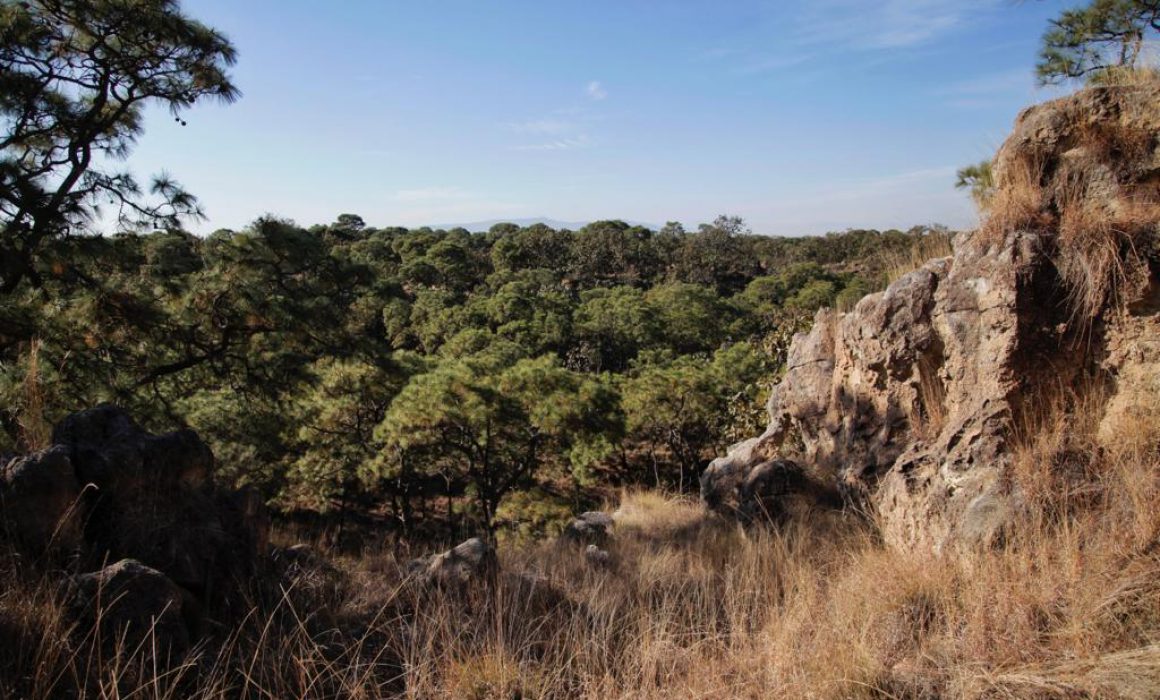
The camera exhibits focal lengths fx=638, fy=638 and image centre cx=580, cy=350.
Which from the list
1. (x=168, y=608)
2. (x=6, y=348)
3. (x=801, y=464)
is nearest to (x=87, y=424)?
(x=168, y=608)

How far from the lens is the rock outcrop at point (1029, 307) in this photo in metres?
3.62

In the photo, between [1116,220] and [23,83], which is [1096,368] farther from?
[23,83]

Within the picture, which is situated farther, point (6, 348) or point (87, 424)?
point (6, 348)

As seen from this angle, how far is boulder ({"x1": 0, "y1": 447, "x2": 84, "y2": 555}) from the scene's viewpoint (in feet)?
8.84

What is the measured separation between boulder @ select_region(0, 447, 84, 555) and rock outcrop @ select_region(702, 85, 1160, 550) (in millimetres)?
4186

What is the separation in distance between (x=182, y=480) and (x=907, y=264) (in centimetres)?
580

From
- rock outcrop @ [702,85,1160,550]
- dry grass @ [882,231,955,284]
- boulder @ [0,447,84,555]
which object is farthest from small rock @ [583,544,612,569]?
dry grass @ [882,231,955,284]

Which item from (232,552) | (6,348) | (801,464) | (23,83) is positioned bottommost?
(801,464)

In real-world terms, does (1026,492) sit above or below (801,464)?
above

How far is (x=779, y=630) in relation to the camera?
2740 millimetres

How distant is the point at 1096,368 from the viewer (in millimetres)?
3764

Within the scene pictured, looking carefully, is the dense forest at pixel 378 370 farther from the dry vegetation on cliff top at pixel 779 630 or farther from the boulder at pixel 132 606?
Answer: the dry vegetation on cliff top at pixel 779 630

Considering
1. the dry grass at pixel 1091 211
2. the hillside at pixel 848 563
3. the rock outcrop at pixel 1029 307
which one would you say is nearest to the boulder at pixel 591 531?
the hillside at pixel 848 563

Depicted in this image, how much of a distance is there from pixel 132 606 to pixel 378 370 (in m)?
11.8
